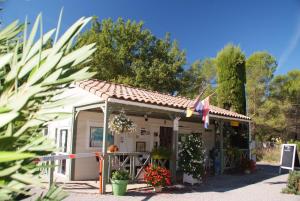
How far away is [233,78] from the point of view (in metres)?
20.4

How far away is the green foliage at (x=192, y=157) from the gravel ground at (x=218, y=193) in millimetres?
574

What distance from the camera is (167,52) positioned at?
32.7m

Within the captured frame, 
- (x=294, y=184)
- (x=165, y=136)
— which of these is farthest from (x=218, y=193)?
(x=165, y=136)

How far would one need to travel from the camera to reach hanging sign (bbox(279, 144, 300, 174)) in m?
15.4

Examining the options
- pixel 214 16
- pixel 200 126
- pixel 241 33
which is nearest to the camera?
pixel 200 126

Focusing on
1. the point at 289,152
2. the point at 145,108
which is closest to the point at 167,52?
the point at 289,152

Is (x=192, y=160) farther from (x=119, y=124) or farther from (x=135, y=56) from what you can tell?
(x=135, y=56)

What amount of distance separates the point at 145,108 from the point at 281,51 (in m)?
24.8

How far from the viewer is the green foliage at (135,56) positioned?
30.0 m

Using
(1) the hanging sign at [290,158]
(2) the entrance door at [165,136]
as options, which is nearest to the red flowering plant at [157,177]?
(2) the entrance door at [165,136]

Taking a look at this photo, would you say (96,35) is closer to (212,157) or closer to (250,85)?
(250,85)

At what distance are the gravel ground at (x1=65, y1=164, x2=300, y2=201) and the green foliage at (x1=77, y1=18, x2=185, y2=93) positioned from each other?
17.2 m

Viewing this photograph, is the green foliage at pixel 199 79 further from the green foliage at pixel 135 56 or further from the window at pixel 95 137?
the window at pixel 95 137

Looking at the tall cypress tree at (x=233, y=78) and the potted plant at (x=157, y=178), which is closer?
the potted plant at (x=157, y=178)
